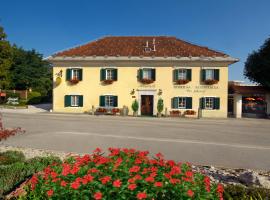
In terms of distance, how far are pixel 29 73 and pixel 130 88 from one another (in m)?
30.2

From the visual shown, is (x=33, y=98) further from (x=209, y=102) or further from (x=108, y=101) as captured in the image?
(x=209, y=102)

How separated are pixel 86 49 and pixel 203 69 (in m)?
13.3

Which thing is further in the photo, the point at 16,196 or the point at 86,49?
the point at 86,49

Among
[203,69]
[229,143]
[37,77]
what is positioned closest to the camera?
[229,143]

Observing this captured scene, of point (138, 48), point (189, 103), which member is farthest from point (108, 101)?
point (189, 103)

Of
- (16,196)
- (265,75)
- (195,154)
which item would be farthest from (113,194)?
(265,75)

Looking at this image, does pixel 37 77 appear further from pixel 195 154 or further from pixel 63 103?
pixel 195 154

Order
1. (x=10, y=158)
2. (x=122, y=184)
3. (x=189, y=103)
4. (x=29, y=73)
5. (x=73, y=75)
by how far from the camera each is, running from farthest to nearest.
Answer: (x=29, y=73) < (x=73, y=75) < (x=189, y=103) < (x=10, y=158) < (x=122, y=184)

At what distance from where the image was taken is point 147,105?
24.5 metres

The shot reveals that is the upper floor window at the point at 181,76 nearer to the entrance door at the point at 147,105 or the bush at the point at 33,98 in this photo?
the entrance door at the point at 147,105

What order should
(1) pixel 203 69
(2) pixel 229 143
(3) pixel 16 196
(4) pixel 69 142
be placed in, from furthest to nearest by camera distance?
(1) pixel 203 69 < (2) pixel 229 143 < (4) pixel 69 142 < (3) pixel 16 196

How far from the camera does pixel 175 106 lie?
23.6 metres

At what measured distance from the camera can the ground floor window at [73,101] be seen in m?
24.9

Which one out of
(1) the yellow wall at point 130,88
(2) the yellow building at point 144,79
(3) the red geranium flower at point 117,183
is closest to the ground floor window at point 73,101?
(2) the yellow building at point 144,79
